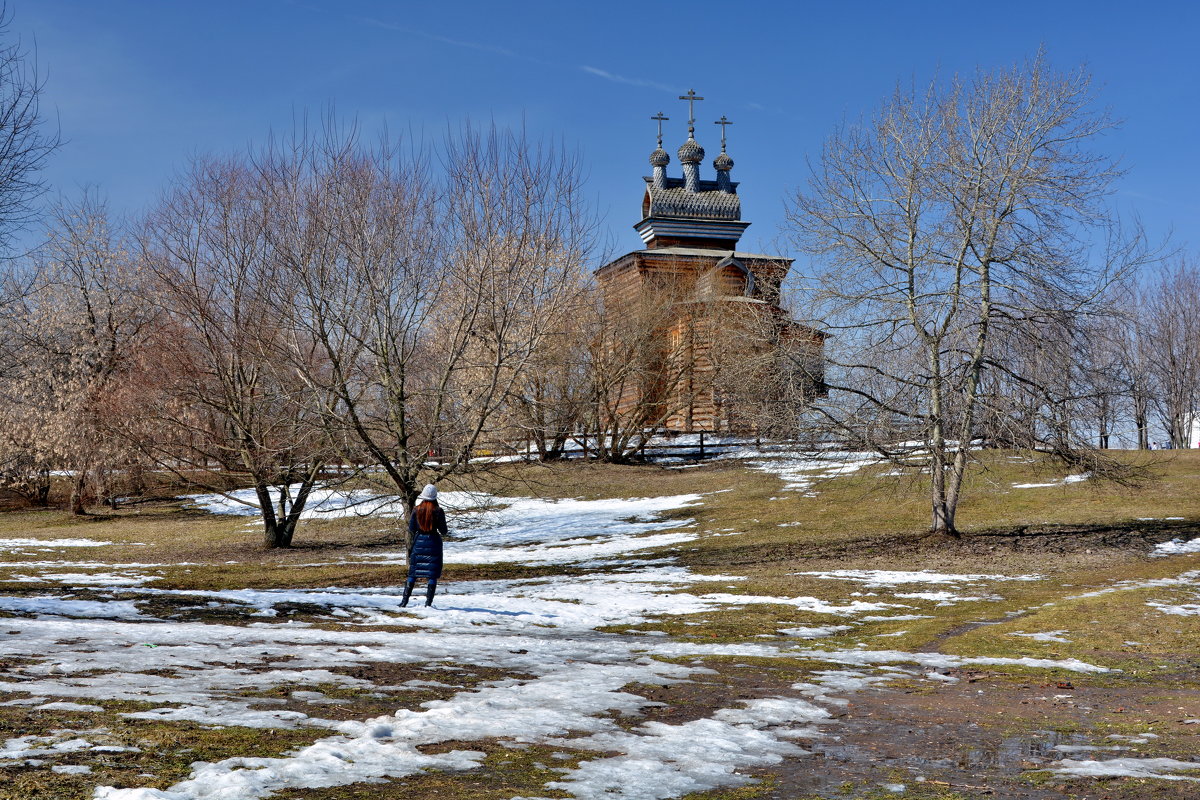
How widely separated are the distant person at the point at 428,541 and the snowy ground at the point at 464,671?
497mm

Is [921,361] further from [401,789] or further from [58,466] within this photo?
[58,466]

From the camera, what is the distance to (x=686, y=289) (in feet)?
155

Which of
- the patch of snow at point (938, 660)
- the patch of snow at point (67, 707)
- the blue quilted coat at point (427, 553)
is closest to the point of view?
the patch of snow at point (67, 707)

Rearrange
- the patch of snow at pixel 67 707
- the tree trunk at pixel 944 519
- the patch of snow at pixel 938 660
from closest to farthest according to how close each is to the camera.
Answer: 1. the patch of snow at pixel 67 707
2. the patch of snow at pixel 938 660
3. the tree trunk at pixel 944 519

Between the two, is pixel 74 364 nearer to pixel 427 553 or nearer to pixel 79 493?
pixel 79 493

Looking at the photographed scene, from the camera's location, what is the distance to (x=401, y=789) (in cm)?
563

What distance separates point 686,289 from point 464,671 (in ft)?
127

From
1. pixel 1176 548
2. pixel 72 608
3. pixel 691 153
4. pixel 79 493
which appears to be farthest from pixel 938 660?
pixel 691 153

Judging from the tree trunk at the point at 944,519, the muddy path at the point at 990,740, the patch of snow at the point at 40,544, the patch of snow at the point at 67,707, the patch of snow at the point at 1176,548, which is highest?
the tree trunk at the point at 944,519

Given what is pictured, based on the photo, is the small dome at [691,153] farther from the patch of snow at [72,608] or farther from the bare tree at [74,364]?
the patch of snow at [72,608]

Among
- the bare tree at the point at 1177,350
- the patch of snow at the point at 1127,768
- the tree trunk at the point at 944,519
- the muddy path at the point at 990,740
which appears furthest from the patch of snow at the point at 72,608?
the bare tree at the point at 1177,350

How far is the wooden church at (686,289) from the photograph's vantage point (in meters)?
44.5

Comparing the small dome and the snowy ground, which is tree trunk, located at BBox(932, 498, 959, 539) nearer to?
the snowy ground

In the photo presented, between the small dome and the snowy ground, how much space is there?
46.0 meters
